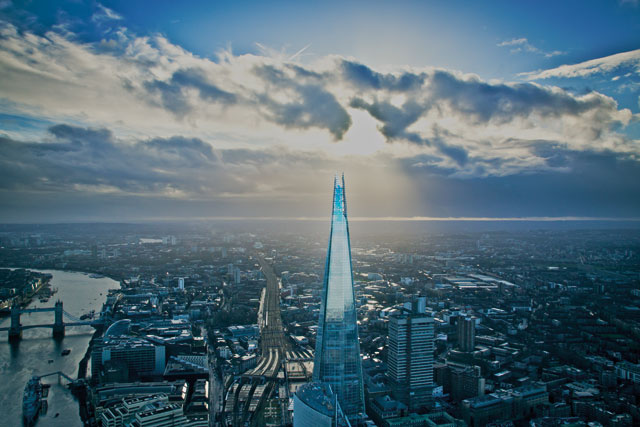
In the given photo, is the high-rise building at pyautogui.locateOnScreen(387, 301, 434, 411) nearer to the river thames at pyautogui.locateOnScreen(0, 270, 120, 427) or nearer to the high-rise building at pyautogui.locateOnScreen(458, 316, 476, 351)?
the high-rise building at pyautogui.locateOnScreen(458, 316, 476, 351)

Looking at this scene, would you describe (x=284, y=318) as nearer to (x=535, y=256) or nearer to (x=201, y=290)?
(x=201, y=290)

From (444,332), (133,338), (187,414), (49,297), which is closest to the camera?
(187,414)

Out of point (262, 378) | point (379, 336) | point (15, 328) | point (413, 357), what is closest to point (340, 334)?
point (413, 357)

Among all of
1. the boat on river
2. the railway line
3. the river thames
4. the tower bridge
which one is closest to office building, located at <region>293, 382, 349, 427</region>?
the railway line

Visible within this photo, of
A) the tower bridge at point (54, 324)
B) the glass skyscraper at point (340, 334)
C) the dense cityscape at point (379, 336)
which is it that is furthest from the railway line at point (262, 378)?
the tower bridge at point (54, 324)

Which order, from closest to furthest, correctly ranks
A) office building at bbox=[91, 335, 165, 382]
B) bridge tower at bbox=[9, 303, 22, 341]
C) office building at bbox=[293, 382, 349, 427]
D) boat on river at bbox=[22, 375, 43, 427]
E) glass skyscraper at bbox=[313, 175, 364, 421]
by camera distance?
office building at bbox=[293, 382, 349, 427]
glass skyscraper at bbox=[313, 175, 364, 421]
boat on river at bbox=[22, 375, 43, 427]
office building at bbox=[91, 335, 165, 382]
bridge tower at bbox=[9, 303, 22, 341]

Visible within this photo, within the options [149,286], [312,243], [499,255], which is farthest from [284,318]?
[312,243]

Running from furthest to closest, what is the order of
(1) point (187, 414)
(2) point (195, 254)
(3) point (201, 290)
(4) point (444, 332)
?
(2) point (195, 254), (3) point (201, 290), (4) point (444, 332), (1) point (187, 414)
